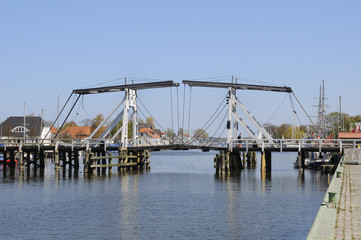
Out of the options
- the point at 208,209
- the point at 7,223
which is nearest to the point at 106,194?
the point at 208,209

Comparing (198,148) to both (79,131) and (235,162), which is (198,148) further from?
(79,131)

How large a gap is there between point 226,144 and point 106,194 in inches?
732

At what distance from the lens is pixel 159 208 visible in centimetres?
2700

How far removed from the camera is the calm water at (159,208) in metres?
20.5

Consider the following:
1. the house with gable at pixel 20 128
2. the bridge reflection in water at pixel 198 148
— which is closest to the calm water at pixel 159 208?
the bridge reflection in water at pixel 198 148

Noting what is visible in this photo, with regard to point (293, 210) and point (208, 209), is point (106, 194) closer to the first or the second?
point (208, 209)

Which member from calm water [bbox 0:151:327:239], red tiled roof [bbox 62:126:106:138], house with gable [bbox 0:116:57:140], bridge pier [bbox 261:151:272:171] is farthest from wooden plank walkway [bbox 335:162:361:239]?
red tiled roof [bbox 62:126:106:138]

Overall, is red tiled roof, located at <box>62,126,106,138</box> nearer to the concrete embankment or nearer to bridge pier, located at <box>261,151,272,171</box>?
bridge pier, located at <box>261,151,272,171</box>

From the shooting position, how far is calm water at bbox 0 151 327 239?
20500 millimetres

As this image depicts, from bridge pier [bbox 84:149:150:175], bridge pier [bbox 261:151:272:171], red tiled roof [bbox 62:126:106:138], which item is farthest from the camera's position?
red tiled roof [bbox 62:126:106:138]

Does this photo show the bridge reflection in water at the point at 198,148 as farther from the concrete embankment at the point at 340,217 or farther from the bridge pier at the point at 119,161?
the concrete embankment at the point at 340,217

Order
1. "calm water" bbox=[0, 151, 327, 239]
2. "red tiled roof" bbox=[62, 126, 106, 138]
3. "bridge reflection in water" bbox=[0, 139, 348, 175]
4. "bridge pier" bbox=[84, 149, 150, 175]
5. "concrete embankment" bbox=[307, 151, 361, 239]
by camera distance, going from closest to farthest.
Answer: "concrete embankment" bbox=[307, 151, 361, 239] → "calm water" bbox=[0, 151, 327, 239] → "bridge reflection in water" bbox=[0, 139, 348, 175] → "bridge pier" bbox=[84, 149, 150, 175] → "red tiled roof" bbox=[62, 126, 106, 138]

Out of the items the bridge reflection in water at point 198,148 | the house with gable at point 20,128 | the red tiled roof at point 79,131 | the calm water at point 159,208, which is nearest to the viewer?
the calm water at point 159,208

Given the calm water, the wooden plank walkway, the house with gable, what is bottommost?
the calm water
